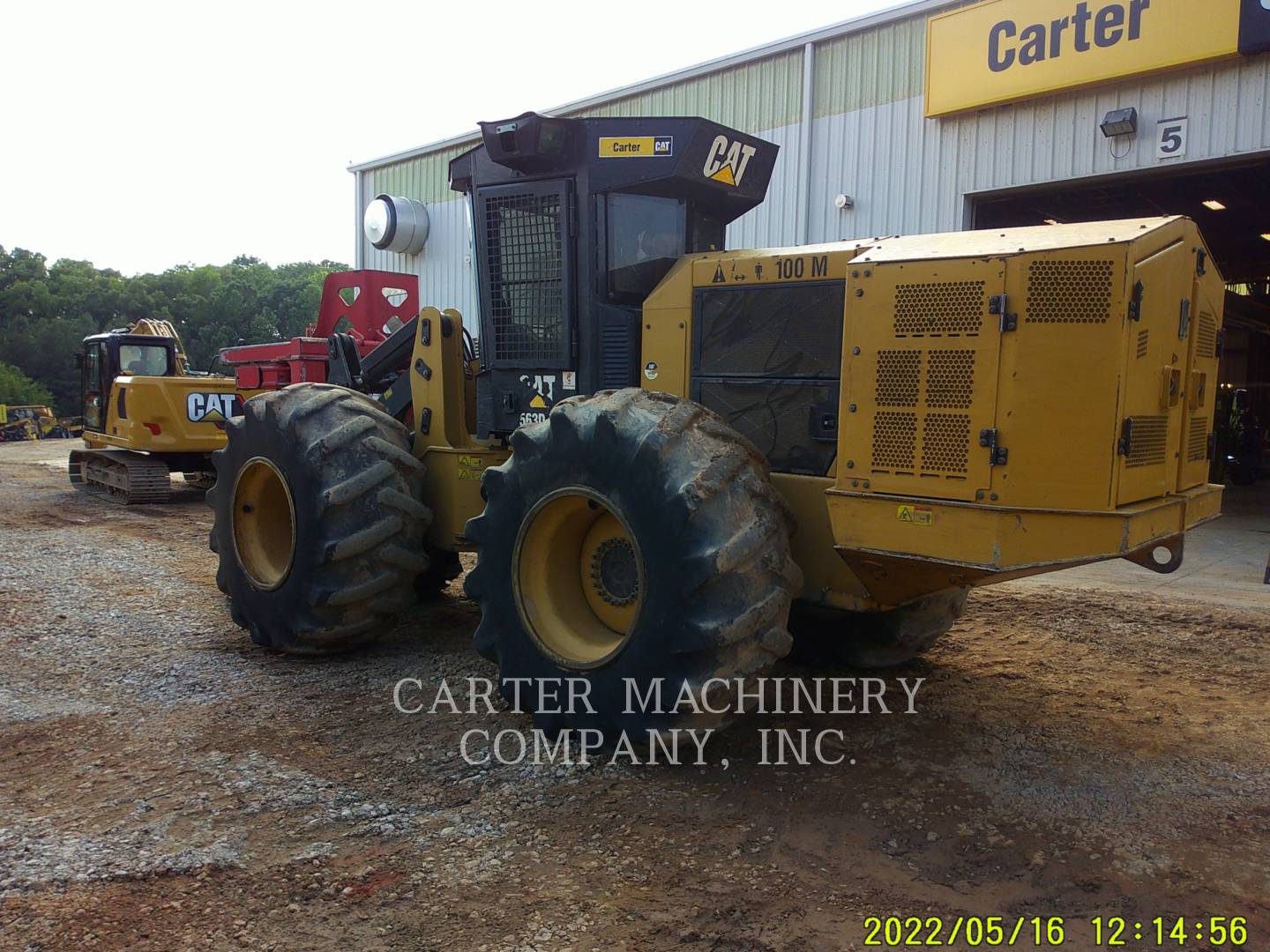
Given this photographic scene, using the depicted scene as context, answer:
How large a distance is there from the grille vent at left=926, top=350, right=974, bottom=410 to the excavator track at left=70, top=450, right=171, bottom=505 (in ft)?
41.8

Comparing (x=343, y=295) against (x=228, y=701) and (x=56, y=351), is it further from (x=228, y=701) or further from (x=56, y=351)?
(x=56, y=351)

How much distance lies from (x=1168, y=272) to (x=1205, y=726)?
2.44 metres

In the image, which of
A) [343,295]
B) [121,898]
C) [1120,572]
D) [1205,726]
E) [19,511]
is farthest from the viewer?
[19,511]

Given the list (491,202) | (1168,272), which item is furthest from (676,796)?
(491,202)

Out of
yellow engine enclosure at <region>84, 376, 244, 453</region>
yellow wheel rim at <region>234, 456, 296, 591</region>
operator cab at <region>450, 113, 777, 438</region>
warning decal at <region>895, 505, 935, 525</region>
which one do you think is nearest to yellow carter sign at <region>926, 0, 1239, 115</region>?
operator cab at <region>450, 113, 777, 438</region>

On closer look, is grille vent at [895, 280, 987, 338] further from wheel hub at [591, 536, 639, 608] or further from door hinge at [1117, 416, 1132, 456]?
wheel hub at [591, 536, 639, 608]

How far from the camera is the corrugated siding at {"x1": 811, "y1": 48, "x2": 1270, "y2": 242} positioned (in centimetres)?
980

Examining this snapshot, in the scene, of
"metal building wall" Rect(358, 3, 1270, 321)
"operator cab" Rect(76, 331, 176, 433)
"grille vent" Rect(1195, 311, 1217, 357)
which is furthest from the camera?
"operator cab" Rect(76, 331, 176, 433)

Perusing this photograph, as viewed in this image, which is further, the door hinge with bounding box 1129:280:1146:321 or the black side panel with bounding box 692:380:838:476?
the black side panel with bounding box 692:380:838:476

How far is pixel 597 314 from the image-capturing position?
5488 mm

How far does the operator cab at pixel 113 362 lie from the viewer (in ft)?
50.7

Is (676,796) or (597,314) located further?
(597,314)

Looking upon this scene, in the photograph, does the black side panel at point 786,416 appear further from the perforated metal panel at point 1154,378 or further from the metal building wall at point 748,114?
the metal building wall at point 748,114

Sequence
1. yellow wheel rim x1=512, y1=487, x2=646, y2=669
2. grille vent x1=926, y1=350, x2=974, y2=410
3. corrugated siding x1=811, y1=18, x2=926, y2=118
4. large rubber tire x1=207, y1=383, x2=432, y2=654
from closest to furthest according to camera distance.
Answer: grille vent x1=926, y1=350, x2=974, y2=410 → yellow wheel rim x1=512, y1=487, x2=646, y2=669 → large rubber tire x1=207, y1=383, x2=432, y2=654 → corrugated siding x1=811, y1=18, x2=926, y2=118
